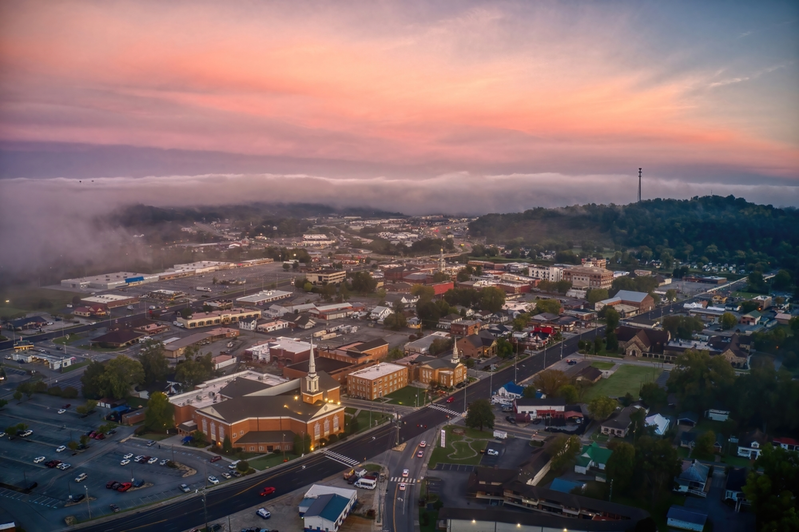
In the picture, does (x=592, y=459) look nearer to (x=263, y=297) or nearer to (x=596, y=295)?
(x=596, y=295)

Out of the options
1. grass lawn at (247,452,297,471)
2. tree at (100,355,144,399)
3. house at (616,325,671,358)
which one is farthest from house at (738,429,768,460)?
tree at (100,355,144,399)

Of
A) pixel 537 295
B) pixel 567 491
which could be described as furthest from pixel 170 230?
pixel 567 491

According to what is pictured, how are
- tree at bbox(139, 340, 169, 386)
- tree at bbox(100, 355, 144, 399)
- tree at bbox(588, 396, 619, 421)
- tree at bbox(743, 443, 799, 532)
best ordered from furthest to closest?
tree at bbox(139, 340, 169, 386) → tree at bbox(100, 355, 144, 399) → tree at bbox(588, 396, 619, 421) → tree at bbox(743, 443, 799, 532)

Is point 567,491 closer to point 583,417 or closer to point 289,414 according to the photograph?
point 583,417

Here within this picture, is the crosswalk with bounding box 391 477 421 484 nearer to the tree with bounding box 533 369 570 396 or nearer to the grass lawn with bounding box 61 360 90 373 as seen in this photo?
the tree with bounding box 533 369 570 396

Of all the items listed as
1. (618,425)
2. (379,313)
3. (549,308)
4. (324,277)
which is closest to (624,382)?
(618,425)

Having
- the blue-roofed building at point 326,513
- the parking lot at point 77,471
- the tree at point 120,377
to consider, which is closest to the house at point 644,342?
the blue-roofed building at point 326,513

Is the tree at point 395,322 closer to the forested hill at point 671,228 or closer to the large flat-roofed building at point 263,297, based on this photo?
the large flat-roofed building at point 263,297
